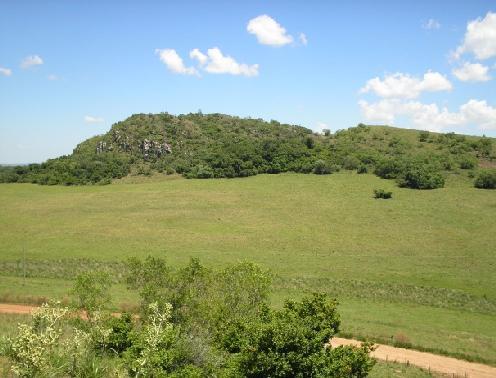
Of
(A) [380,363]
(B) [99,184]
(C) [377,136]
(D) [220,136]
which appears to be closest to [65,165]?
(B) [99,184]

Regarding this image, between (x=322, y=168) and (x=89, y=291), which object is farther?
(x=322, y=168)

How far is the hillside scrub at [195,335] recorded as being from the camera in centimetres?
1512

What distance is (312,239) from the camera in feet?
232

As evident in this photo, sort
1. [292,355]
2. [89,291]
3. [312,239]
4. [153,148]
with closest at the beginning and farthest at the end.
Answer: [292,355]
[89,291]
[312,239]
[153,148]

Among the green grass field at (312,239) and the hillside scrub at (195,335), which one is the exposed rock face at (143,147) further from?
the hillside scrub at (195,335)

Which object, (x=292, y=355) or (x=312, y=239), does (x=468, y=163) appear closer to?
(x=312, y=239)

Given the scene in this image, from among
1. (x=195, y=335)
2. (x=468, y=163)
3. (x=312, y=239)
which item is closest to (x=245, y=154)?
(x=312, y=239)

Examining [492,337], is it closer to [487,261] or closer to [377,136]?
[487,261]

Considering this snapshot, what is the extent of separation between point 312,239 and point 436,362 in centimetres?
3873

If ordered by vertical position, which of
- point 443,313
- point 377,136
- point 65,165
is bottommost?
point 443,313

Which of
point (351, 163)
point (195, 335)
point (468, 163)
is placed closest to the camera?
point (195, 335)

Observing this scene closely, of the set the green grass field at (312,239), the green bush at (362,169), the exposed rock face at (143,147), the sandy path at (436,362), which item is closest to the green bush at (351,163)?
the green bush at (362,169)

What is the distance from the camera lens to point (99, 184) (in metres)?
110

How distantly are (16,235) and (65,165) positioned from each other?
2032 inches
